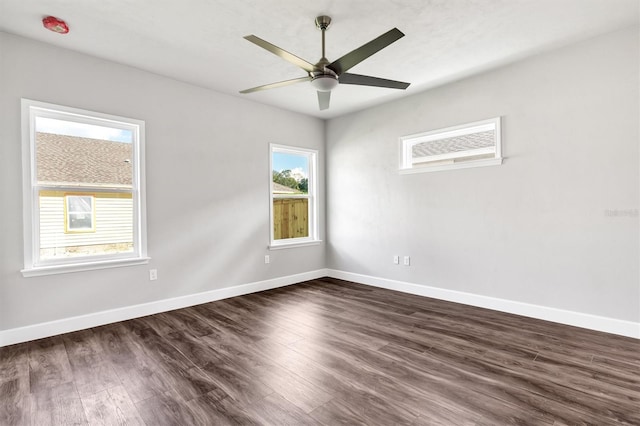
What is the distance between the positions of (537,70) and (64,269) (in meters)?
5.24

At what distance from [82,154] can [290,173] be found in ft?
9.20

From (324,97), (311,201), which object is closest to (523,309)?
(324,97)

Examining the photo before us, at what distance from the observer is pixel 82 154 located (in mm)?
3217

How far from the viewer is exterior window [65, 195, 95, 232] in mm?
3133

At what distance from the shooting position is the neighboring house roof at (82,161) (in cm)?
300

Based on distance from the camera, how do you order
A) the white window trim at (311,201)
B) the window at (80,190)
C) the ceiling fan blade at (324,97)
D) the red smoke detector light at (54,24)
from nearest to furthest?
the red smoke detector light at (54,24), the ceiling fan blade at (324,97), the window at (80,190), the white window trim at (311,201)

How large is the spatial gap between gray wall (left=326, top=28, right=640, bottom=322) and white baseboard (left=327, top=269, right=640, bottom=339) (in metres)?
0.06

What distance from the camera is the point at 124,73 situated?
3418 mm

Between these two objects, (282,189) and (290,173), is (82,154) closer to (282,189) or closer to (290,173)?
(282,189)

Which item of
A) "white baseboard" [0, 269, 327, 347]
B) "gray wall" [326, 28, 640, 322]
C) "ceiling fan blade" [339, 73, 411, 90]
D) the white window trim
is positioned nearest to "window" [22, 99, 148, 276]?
"white baseboard" [0, 269, 327, 347]

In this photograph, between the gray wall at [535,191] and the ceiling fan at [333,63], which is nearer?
the ceiling fan at [333,63]

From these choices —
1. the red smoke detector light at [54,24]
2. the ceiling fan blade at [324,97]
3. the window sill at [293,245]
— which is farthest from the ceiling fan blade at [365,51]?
the window sill at [293,245]

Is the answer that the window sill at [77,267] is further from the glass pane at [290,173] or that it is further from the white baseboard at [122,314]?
the glass pane at [290,173]

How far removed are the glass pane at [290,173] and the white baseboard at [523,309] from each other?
1.90 meters
